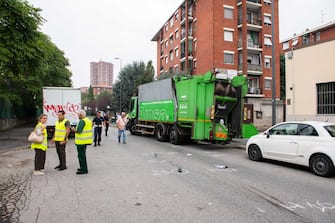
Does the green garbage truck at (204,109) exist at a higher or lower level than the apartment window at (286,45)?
lower

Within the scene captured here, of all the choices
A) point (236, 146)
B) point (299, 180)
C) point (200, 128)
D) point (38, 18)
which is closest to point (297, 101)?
point (236, 146)

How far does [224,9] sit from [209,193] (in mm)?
28802

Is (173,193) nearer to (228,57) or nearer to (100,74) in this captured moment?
(228,57)

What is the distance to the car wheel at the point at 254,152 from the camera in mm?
8047

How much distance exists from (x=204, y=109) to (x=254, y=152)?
9.94 feet

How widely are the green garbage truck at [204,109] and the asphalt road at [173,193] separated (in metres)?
3.04

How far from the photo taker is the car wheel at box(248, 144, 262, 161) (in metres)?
8.05

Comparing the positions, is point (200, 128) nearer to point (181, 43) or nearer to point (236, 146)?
point (236, 146)

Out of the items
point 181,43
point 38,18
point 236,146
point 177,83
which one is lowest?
point 236,146

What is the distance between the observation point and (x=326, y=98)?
1177 centimetres

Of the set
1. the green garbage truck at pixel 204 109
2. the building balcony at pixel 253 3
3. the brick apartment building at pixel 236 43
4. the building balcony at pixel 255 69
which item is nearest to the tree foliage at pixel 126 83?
the brick apartment building at pixel 236 43

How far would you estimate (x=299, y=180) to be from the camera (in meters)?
5.75

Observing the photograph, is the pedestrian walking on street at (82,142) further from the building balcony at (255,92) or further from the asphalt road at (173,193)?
the building balcony at (255,92)

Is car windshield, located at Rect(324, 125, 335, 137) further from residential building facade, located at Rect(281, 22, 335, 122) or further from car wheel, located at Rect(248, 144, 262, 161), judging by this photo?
residential building facade, located at Rect(281, 22, 335, 122)
